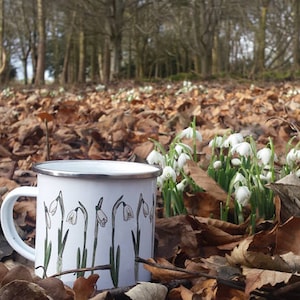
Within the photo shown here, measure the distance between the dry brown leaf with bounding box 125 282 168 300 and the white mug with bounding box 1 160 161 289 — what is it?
0.06 metres

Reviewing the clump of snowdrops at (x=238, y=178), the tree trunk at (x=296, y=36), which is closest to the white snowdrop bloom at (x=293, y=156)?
the clump of snowdrops at (x=238, y=178)

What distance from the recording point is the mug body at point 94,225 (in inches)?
37.9

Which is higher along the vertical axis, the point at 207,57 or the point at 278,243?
the point at 207,57

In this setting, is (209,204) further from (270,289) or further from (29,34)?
(29,34)

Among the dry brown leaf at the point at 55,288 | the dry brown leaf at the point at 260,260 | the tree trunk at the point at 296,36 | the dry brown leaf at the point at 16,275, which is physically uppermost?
the tree trunk at the point at 296,36

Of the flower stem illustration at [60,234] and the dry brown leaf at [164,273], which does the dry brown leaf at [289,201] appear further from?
the flower stem illustration at [60,234]

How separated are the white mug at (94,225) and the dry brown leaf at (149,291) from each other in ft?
0.19

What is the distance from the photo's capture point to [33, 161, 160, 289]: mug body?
963mm

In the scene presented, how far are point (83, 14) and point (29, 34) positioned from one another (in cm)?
639

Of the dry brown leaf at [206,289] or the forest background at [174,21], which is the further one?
the forest background at [174,21]

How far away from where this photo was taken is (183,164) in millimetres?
1424

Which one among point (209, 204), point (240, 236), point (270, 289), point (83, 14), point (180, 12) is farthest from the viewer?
point (180, 12)

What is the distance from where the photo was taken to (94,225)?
961 millimetres

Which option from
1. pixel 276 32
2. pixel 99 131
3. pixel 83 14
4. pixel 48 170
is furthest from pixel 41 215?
pixel 276 32
